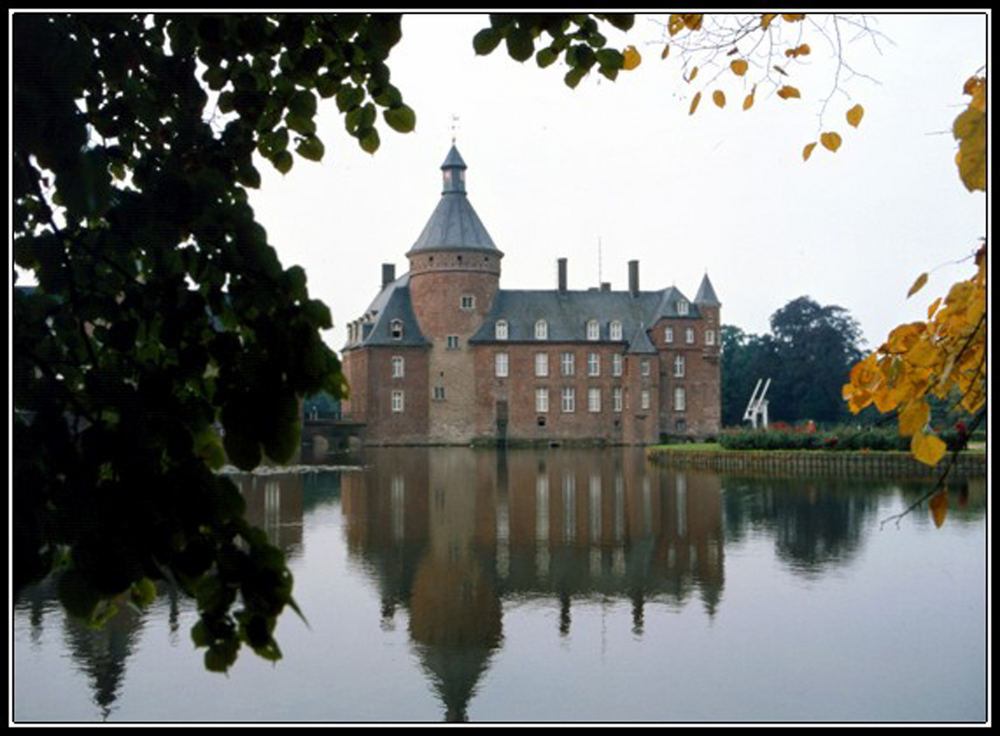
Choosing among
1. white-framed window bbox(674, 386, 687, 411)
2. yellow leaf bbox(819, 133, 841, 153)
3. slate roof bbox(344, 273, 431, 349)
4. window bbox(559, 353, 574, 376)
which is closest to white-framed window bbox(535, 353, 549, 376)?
window bbox(559, 353, 574, 376)

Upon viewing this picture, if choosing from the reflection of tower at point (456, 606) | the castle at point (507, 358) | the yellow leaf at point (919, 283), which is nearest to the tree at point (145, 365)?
the yellow leaf at point (919, 283)

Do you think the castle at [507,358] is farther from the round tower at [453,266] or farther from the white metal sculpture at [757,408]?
the white metal sculpture at [757,408]

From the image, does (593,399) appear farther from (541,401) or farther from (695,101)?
(695,101)

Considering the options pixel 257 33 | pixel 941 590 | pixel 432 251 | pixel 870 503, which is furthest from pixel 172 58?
pixel 432 251

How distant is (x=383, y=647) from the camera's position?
747cm

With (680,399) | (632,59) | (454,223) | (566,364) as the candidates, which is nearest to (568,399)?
(566,364)

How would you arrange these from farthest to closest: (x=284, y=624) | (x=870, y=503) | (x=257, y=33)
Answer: (x=870, y=503), (x=284, y=624), (x=257, y=33)

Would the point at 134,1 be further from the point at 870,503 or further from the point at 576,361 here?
the point at 576,361

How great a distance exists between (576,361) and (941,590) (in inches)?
1656

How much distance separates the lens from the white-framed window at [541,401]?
51.0 meters

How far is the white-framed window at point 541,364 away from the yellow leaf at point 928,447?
48944mm

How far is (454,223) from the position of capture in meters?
50.0

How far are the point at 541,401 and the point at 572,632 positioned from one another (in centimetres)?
4323

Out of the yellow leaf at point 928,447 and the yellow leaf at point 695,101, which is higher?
the yellow leaf at point 695,101
